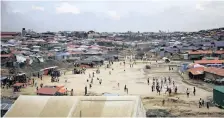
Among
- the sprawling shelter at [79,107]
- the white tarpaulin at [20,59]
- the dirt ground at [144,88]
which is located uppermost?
the sprawling shelter at [79,107]

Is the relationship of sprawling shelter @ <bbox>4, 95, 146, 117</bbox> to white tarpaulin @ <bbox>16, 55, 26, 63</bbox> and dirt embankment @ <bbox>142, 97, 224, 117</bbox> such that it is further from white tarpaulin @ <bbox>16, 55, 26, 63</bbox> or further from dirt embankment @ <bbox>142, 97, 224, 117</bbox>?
white tarpaulin @ <bbox>16, 55, 26, 63</bbox>

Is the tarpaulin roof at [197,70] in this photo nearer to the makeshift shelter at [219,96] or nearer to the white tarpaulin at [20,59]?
the makeshift shelter at [219,96]

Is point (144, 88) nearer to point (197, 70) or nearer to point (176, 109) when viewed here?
point (197, 70)

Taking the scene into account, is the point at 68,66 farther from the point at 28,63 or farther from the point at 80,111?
the point at 80,111

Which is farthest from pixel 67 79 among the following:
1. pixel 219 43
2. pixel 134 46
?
pixel 134 46

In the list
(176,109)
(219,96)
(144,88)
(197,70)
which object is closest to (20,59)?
(144,88)

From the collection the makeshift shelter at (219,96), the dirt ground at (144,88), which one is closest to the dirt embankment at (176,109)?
the dirt ground at (144,88)
